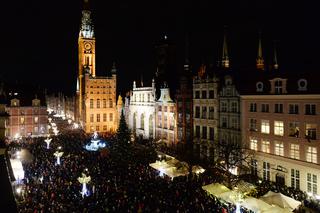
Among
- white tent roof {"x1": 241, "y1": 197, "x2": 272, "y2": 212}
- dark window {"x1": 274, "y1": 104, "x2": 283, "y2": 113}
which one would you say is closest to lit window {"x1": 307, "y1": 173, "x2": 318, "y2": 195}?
dark window {"x1": 274, "y1": 104, "x2": 283, "y2": 113}

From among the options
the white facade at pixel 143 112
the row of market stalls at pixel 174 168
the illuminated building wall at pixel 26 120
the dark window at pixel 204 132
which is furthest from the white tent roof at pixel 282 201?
the illuminated building wall at pixel 26 120

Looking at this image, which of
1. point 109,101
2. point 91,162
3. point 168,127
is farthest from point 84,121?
point 91,162

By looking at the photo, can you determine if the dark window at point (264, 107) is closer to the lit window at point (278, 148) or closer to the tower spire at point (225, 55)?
the lit window at point (278, 148)

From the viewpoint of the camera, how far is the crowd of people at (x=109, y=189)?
88.8ft

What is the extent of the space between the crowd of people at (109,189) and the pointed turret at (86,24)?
6218 centimetres

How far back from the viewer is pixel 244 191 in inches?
1199

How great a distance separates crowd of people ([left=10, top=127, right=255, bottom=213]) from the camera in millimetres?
27078

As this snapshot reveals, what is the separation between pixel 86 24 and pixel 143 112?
151ft

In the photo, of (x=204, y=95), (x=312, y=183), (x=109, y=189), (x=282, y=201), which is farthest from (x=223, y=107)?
(x=109, y=189)

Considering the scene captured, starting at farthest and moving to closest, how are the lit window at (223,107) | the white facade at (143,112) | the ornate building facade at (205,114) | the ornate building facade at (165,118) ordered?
the white facade at (143,112), the ornate building facade at (165,118), the ornate building facade at (205,114), the lit window at (223,107)

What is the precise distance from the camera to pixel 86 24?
101m

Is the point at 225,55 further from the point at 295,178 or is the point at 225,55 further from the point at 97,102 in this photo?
the point at 97,102

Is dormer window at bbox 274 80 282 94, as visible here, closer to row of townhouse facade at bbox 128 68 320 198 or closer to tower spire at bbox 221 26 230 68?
row of townhouse facade at bbox 128 68 320 198

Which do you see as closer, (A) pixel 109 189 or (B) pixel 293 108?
(A) pixel 109 189
